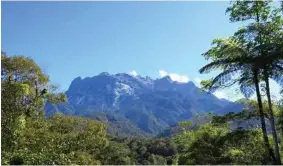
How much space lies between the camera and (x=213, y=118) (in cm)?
991

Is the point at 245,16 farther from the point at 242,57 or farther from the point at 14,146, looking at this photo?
the point at 14,146

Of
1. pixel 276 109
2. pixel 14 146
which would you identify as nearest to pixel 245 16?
pixel 276 109

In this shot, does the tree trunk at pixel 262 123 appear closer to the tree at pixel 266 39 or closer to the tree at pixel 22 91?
the tree at pixel 266 39

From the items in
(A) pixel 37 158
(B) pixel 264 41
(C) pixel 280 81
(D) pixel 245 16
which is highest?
(D) pixel 245 16

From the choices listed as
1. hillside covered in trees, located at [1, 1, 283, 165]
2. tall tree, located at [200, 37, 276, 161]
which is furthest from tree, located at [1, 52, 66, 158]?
tall tree, located at [200, 37, 276, 161]

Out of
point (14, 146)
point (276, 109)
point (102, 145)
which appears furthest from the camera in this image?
point (102, 145)

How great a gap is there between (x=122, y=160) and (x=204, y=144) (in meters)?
28.9

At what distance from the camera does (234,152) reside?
34.5ft

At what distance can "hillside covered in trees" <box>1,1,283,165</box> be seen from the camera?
9344mm

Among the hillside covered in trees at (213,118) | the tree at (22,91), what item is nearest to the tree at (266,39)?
the hillside covered in trees at (213,118)

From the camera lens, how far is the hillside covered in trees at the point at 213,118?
30.7ft

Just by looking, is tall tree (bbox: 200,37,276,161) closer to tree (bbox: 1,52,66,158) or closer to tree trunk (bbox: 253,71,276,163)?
tree trunk (bbox: 253,71,276,163)

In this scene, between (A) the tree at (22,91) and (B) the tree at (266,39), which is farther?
(A) the tree at (22,91)

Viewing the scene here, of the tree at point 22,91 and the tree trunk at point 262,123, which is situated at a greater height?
the tree at point 22,91
